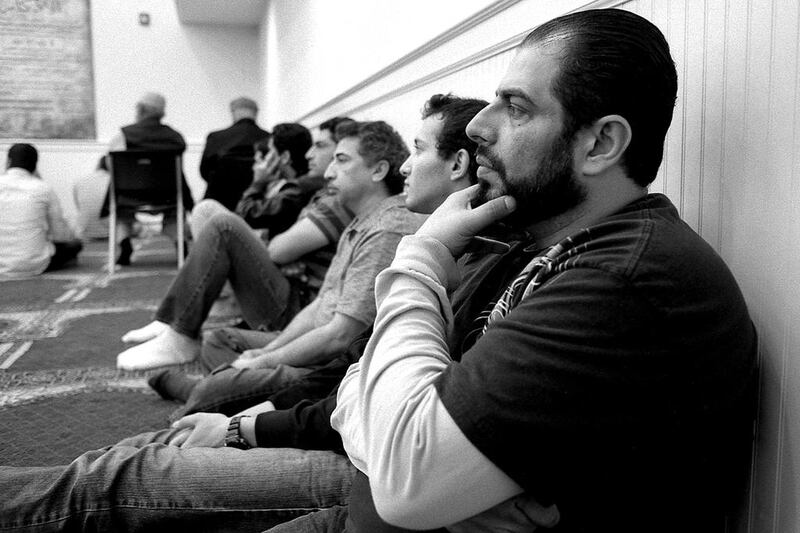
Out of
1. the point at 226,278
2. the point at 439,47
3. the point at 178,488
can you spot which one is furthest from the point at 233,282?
the point at 178,488

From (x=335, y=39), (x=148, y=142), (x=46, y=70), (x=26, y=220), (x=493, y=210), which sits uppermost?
(x=46, y=70)

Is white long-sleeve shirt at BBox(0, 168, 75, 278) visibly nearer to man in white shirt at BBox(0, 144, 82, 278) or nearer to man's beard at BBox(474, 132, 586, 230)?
man in white shirt at BBox(0, 144, 82, 278)

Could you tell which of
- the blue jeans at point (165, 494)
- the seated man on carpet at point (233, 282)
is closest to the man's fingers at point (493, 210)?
the blue jeans at point (165, 494)

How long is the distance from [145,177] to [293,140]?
2.03 metres

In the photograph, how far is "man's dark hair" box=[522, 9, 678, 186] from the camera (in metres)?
0.82

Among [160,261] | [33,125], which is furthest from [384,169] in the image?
[33,125]

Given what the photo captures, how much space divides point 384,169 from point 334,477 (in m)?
1.16

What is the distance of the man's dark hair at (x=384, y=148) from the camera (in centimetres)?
208

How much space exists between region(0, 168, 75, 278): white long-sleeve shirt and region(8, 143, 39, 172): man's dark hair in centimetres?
4

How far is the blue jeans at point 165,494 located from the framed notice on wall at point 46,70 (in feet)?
24.0

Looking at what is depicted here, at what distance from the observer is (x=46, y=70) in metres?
7.44

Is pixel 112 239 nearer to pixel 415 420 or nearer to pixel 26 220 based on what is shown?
pixel 26 220

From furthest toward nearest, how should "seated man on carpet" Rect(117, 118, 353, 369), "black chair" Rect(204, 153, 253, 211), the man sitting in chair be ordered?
the man sitting in chair → "black chair" Rect(204, 153, 253, 211) → "seated man on carpet" Rect(117, 118, 353, 369)

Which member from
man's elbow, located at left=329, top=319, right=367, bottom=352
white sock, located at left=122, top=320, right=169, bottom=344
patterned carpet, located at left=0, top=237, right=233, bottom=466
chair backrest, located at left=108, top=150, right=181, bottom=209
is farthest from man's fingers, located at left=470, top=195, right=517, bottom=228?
chair backrest, located at left=108, top=150, right=181, bottom=209
